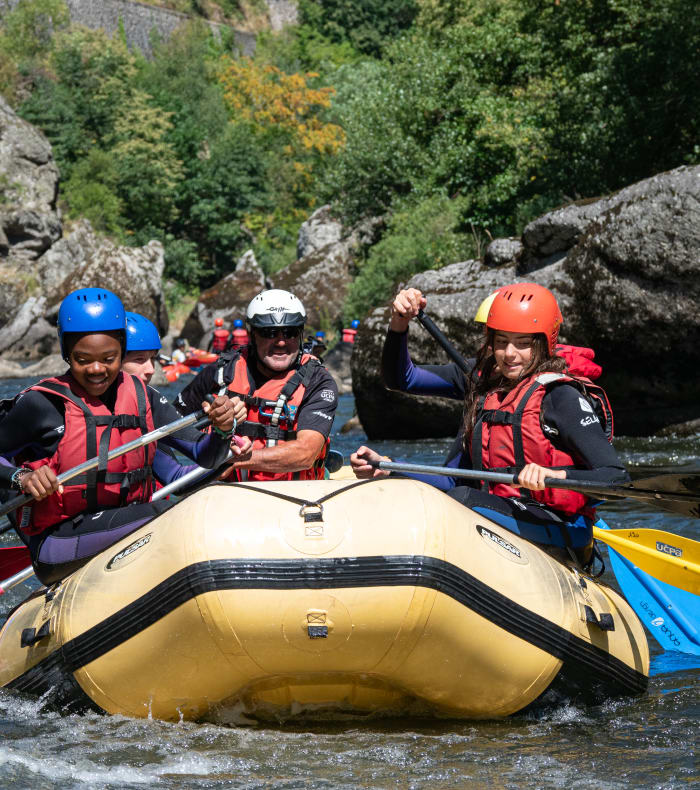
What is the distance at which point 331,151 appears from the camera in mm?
41000

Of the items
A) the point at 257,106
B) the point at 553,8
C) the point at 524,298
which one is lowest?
the point at 524,298

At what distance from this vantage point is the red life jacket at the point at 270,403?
15.2 ft

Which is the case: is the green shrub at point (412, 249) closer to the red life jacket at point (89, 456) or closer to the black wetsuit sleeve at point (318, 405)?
the black wetsuit sleeve at point (318, 405)

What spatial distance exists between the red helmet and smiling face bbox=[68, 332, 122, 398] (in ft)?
4.65

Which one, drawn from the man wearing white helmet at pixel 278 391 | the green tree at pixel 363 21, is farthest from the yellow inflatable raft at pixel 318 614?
the green tree at pixel 363 21

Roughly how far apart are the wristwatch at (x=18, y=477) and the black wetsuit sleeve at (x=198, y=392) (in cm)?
113

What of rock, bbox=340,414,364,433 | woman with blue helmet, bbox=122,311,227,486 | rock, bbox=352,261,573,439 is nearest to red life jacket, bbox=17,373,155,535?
woman with blue helmet, bbox=122,311,227,486

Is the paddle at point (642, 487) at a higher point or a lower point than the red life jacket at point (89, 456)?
lower

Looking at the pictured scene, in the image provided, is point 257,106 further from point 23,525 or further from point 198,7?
point 23,525

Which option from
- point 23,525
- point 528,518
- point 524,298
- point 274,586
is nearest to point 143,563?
point 274,586

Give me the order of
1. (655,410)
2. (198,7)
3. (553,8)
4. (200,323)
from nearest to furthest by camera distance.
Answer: (655,410), (553,8), (200,323), (198,7)

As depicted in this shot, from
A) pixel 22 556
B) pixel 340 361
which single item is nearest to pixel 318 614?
pixel 22 556

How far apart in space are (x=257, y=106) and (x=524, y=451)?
46.6 meters

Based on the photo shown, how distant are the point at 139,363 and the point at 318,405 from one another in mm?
1200
